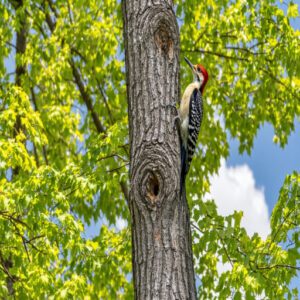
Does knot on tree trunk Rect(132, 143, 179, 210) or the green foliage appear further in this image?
the green foliage

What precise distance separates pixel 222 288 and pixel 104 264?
1.65 metres

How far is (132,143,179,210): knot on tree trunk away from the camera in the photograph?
420cm

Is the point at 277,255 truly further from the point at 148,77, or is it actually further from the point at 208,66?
the point at 208,66

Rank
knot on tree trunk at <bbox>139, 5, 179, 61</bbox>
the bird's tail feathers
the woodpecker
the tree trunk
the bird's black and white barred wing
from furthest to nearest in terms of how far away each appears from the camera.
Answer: the bird's black and white barred wing < the woodpecker < knot on tree trunk at <bbox>139, 5, 179, 61</bbox> < the bird's tail feathers < the tree trunk

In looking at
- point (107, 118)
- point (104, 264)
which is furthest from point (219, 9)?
point (104, 264)

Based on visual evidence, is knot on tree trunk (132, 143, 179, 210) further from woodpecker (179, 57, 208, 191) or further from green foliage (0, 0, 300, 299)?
green foliage (0, 0, 300, 299)

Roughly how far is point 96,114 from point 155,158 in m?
7.33

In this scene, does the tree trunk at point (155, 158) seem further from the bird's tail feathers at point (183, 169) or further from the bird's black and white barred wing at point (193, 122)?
the bird's black and white barred wing at point (193, 122)

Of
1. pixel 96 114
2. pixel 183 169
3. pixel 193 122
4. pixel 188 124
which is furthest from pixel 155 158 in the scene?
pixel 96 114

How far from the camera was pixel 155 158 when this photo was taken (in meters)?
4.28

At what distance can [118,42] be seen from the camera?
35.2 ft

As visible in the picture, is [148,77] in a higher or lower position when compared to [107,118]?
lower

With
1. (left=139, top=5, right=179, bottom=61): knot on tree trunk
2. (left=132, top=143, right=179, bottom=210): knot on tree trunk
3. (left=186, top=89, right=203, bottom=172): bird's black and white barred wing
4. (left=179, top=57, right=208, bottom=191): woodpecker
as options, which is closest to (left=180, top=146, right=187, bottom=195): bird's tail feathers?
(left=179, top=57, right=208, bottom=191): woodpecker

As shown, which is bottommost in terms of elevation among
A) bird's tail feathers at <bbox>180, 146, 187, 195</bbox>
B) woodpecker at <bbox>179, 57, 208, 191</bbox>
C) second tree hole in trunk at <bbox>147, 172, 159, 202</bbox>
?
second tree hole in trunk at <bbox>147, 172, 159, 202</bbox>
